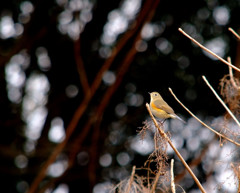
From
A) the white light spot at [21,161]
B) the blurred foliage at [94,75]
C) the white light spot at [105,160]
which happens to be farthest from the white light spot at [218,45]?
the white light spot at [21,161]

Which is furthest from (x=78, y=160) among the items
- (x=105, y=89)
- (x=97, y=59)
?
(x=97, y=59)

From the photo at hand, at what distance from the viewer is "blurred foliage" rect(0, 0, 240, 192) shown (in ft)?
20.4

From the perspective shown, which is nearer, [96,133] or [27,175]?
[96,133]

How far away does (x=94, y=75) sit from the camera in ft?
22.6

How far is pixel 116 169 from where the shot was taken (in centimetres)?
711

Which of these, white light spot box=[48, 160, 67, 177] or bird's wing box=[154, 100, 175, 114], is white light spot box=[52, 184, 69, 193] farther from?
bird's wing box=[154, 100, 175, 114]

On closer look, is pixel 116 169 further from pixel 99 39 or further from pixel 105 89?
pixel 99 39

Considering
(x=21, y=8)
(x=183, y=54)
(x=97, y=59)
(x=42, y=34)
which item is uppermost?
(x=21, y=8)

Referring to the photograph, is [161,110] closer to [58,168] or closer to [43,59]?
[43,59]

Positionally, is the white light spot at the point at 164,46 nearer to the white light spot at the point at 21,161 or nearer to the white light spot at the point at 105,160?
the white light spot at the point at 105,160

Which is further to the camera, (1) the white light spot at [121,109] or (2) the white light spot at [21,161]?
(2) the white light spot at [21,161]

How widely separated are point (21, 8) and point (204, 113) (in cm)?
354

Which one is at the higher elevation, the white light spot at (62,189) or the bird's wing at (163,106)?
the bird's wing at (163,106)

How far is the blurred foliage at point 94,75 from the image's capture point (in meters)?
6.20
